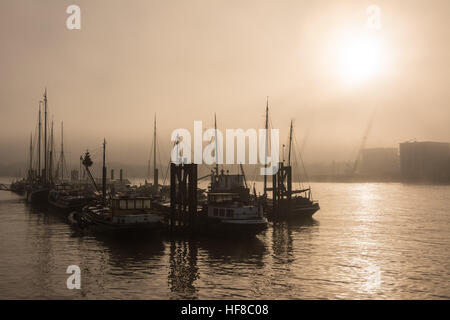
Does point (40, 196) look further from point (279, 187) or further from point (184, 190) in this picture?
point (184, 190)

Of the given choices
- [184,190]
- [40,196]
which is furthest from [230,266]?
[40,196]

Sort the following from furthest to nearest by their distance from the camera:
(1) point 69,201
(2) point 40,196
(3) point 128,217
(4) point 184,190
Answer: (2) point 40,196, (1) point 69,201, (4) point 184,190, (3) point 128,217

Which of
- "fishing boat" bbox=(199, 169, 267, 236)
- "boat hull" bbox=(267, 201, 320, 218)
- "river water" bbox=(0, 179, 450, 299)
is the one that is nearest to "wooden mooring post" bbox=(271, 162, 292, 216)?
"boat hull" bbox=(267, 201, 320, 218)

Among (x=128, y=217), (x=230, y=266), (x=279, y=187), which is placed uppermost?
(x=279, y=187)

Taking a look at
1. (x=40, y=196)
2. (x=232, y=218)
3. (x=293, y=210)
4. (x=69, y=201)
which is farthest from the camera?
(x=40, y=196)

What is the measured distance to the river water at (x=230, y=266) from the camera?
28438 mm

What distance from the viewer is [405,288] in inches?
1174

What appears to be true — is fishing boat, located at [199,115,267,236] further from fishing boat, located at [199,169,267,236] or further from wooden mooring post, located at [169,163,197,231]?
wooden mooring post, located at [169,163,197,231]

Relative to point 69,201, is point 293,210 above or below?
below

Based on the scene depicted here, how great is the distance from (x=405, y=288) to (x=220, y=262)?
1519 cm

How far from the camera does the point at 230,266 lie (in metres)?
36.1

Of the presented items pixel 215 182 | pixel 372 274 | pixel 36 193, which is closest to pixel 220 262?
pixel 372 274

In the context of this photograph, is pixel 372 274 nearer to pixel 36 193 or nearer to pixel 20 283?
pixel 20 283

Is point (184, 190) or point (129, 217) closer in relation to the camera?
point (129, 217)
